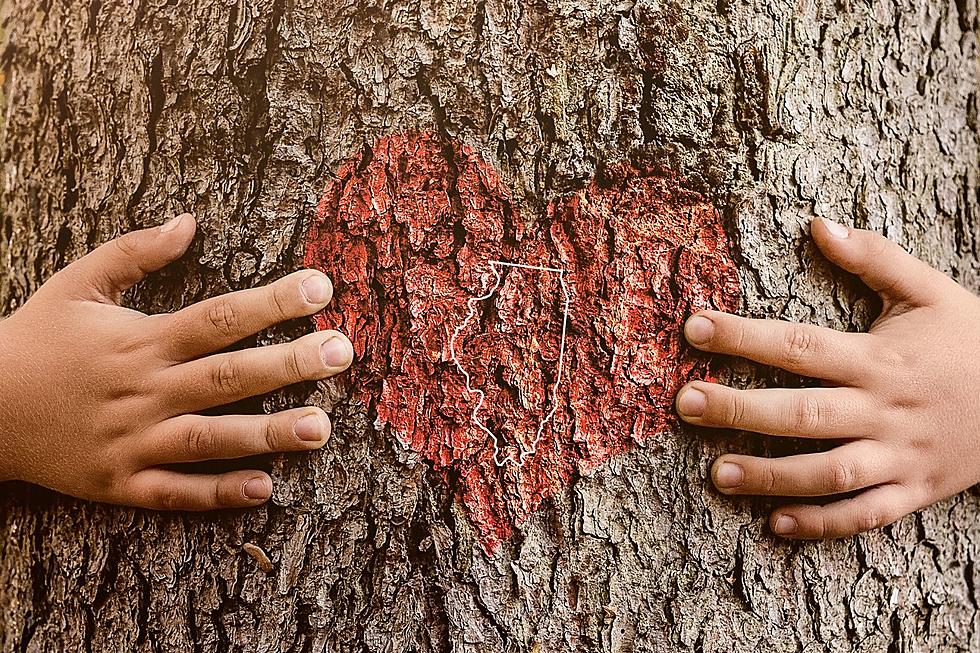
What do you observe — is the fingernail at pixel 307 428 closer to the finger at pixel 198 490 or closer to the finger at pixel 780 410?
the finger at pixel 198 490

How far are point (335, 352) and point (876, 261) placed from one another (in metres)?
1.09

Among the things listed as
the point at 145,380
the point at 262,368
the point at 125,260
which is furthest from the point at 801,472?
the point at 125,260

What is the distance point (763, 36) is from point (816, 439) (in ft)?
2.65

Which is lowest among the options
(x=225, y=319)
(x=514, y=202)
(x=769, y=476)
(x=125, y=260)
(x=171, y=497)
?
(x=171, y=497)

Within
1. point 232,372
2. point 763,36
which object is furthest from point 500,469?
point 763,36

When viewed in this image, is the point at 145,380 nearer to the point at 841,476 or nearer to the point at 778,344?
the point at 778,344

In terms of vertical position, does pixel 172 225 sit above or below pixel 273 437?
above

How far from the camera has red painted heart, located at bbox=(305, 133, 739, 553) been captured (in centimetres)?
134

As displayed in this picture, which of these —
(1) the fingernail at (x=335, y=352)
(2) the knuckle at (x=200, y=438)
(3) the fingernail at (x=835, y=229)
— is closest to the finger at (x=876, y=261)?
(3) the fingernail at (x=835, y=229)

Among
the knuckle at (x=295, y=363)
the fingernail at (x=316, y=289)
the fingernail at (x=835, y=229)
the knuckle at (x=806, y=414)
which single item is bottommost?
the knuckle at (x=806, y=414)

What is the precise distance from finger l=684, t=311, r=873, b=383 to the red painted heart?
0.08m

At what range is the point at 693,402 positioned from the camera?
1333mm

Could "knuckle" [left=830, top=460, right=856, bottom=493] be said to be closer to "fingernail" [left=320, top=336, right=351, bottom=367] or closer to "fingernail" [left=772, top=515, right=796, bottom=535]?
"fingernail" [left=772, top=515, right=796, bottom=535]

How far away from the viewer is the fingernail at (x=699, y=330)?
1335mm
